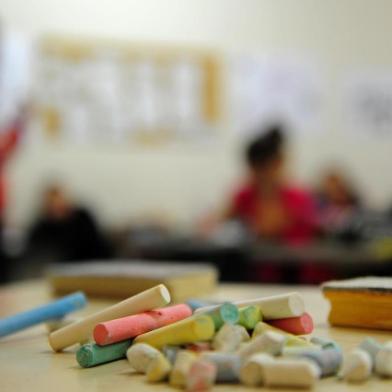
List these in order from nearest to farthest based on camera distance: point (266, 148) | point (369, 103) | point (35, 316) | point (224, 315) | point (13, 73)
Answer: point (224, 315) < point (35, 316) < point (266, 148) < point (13, 73) < point (369, 103)

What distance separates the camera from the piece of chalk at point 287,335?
2.34 ft

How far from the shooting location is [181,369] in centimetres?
66

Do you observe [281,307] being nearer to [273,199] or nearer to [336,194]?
[273,199]

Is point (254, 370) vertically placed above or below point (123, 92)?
below

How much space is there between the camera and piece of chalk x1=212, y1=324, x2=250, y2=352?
707 mm

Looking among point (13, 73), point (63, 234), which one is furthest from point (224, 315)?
point (13, 73)

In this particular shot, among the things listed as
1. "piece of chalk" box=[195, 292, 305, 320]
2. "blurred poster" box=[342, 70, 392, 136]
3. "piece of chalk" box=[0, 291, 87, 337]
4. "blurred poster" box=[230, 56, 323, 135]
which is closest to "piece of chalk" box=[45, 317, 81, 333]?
"piece of chalk" box=[0, 291, 87, 337]

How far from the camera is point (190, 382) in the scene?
64 cm

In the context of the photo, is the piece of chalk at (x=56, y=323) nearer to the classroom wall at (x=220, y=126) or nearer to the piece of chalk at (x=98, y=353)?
the piece of chalk at (x=98, y=353)

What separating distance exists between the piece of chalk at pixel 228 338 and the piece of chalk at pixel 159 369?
0.15 ft

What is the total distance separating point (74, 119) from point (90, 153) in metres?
0.19

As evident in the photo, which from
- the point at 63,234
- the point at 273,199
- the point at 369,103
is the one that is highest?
the point at 369,103

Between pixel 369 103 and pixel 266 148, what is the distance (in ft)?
7.53

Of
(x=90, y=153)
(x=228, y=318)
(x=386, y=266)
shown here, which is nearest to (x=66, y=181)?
(x=90, y=153)
